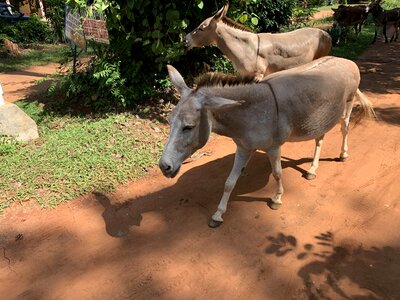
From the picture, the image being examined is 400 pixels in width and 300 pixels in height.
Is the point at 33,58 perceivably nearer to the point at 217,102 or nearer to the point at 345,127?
the point at 345,127

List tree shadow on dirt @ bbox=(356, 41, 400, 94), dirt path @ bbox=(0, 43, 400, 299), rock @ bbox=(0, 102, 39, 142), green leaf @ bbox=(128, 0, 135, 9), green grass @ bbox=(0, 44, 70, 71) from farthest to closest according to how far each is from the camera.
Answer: green grass @ bbox=(0, 44, 70, 71)
tree shadow on dirt @ bbox=(356, 41, 400, 94)
rock @ bbox=(0, 102, 39, 142)
green leaf @ bbox=(128, 0, 135, 9)
dirt path @ bbox=(0, 43, 400, 299)

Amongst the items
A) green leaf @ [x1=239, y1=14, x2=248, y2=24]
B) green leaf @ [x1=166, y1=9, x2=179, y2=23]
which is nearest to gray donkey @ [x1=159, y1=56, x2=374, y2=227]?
green leaf @ [x1=239, y1=14, x2=248, y2=24]

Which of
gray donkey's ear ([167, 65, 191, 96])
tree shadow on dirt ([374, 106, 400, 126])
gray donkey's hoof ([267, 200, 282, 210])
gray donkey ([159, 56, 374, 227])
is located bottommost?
gray donkey's hoof ([267, 200, 282, 210])

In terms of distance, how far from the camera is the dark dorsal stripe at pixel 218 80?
3.16 metres

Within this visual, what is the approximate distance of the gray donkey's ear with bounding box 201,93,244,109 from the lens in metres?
2.79

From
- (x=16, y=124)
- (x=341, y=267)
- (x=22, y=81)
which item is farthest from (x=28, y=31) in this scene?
(x=341, y=267)

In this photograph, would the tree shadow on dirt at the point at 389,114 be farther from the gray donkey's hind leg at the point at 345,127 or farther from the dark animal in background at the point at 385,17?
the dark animal in background at the point at 385,17

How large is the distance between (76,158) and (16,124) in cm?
143

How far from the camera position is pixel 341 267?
316 centimetres

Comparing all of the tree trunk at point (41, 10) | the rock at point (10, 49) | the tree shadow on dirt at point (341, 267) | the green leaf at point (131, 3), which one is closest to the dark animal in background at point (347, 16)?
the green leaf at point (131, 3)

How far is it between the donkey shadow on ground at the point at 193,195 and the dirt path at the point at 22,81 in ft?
17.8

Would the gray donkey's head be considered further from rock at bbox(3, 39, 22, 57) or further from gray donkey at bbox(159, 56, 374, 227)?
rock at bbox(3, 39, 22, 57)

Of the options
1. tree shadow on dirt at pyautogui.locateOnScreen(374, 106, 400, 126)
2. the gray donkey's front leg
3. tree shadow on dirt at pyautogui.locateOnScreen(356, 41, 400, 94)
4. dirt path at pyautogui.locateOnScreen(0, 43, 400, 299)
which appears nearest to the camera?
dirt path at pyautogui.locateOnScreen(0, 43, 400, 299)

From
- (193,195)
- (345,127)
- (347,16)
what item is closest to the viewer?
(193,195)
